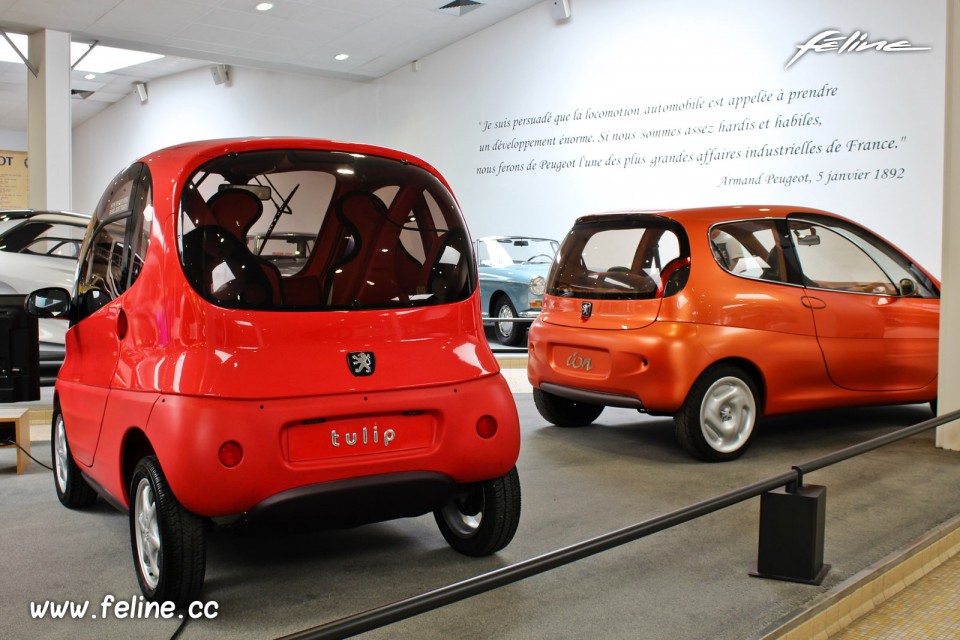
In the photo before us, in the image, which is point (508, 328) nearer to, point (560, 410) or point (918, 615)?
point (560, 410)

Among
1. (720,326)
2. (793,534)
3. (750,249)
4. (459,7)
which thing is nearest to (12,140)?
(459,7)

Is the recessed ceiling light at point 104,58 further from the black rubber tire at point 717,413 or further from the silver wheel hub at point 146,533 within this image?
the silver wheel hub at point 146,533

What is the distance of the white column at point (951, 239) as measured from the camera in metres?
4.77

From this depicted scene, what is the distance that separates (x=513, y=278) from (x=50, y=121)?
633cm

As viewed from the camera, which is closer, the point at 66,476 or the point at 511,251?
the point at 66,476

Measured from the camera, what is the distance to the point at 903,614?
9.43 ft

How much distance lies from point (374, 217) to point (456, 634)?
51.4 inches

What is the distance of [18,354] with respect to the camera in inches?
203

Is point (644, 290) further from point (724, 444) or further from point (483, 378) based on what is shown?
point (483, 378)

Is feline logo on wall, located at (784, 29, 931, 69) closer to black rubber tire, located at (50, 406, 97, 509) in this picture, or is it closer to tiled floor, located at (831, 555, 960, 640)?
tiled floor, located at (831, 555, 960, 640)

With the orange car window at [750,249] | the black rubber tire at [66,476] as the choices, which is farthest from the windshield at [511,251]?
the black rubber tire at [66,476]

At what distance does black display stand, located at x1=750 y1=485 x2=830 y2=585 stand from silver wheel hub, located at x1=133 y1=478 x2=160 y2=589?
184 cm

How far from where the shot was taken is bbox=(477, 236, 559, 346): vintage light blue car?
32.4ft

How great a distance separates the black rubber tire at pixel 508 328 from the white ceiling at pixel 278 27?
157 inches
